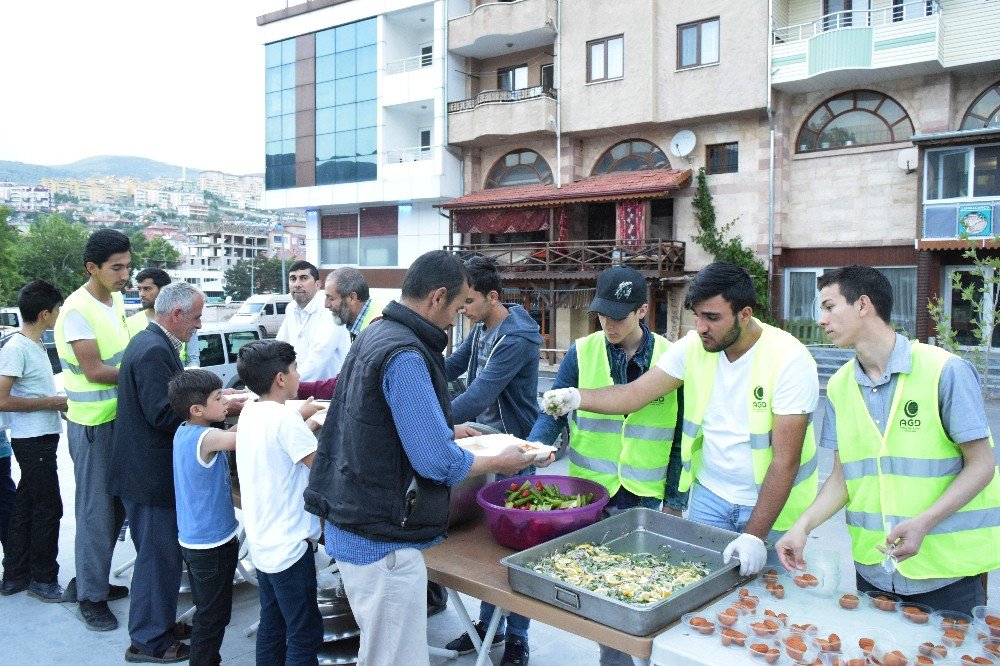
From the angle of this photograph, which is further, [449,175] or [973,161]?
[449,175]

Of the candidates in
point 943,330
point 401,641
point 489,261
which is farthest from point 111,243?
point 943,330

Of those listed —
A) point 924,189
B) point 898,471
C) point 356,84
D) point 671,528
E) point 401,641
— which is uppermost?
point 356,84

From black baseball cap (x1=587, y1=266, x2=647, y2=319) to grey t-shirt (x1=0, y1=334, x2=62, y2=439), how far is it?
3923 mm

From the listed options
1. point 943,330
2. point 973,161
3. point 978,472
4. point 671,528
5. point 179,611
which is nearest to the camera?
point 978,472

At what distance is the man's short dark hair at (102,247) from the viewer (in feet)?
14.0

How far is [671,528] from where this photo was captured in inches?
112

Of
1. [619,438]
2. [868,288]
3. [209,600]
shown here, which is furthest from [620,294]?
[209,600]

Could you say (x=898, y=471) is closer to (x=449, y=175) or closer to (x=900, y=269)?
(x=900, y=269)

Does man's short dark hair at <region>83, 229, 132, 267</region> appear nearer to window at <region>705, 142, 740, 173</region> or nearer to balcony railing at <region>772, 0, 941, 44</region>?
balcony railing at <region>772, 0, 941, 44</region>

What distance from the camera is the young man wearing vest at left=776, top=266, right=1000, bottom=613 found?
244cm

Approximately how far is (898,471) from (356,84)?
27.8 metres

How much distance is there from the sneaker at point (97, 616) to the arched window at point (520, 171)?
2109 centimetres

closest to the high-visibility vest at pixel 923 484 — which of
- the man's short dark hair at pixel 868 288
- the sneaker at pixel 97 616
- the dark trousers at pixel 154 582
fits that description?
the man's short dark hair at pixel 868 288

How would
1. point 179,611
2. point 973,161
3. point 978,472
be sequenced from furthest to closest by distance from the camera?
1. point 973,161
2. point 179,611
3. point 978,472
